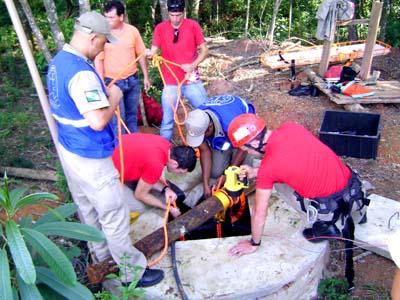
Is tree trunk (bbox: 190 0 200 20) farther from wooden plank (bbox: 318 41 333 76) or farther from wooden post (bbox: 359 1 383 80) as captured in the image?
wooden post (bbox: 359 1 383 80)

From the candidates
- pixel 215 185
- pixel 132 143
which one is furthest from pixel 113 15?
pixel 215 185

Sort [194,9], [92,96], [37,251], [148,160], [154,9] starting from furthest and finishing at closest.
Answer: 1. [194,9]
2. [154,9]
3. [148,160]
4. [92,96]
5. [37,251]

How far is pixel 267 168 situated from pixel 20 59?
8025 millimetres

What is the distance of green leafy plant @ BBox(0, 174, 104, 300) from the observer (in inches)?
80.0

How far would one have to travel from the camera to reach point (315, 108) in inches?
270

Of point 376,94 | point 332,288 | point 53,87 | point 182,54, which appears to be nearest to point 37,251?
point 53,87

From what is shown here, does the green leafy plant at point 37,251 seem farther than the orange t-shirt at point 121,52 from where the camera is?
No

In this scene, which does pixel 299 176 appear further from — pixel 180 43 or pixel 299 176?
pixel 180 43

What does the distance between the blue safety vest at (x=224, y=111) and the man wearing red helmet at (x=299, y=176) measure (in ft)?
1.96

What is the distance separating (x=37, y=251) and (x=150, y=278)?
1.22 m

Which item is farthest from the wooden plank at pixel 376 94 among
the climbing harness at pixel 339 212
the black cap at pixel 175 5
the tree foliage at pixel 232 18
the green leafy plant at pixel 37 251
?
A: the green leafy plant at pixel 37 251

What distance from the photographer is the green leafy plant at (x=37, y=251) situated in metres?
2.03

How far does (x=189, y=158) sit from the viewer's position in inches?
152

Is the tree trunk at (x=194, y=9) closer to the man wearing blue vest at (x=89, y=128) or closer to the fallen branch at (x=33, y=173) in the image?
the fallen branch at (x=33, y=173)
